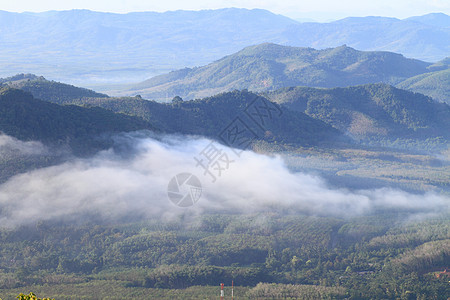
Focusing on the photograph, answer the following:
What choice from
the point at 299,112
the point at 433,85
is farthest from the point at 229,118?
the point at 433,85

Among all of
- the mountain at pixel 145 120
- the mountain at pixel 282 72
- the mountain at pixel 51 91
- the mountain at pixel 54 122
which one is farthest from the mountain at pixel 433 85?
the mountain at pixel 54 122

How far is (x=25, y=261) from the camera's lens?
125 ft

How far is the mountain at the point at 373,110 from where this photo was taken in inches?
3735

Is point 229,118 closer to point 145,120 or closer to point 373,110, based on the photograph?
point 145,120

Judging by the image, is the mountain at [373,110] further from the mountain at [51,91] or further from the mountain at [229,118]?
the mountain at [51,91]

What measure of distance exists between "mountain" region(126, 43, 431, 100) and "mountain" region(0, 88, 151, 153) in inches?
3932

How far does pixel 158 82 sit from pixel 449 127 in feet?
346

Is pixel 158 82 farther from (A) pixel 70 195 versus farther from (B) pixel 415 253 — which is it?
(B) pixel 415 253

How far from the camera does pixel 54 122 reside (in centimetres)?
5312

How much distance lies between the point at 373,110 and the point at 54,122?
6381 centimetres

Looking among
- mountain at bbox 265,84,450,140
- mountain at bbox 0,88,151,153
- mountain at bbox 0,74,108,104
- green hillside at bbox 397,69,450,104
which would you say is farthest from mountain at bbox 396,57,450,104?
mountain at bbox 0,88,151,153

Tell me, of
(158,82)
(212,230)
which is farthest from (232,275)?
(158,82)

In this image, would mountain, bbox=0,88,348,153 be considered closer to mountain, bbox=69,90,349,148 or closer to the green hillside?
mountain, bbox=69,90,349,148

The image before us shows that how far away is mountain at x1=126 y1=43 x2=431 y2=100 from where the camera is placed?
161000mm
